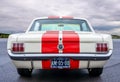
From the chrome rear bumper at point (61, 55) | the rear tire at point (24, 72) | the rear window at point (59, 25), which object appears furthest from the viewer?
the rear window at point (59, 25)

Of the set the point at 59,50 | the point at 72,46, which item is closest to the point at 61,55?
the point at 59,50

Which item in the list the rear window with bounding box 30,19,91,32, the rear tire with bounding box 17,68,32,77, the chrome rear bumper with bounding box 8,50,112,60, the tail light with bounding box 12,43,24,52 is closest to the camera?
the chrome rear bumper with bounding box 8,50,112,60

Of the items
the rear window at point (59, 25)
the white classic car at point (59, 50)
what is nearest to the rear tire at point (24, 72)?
the white classic car at point (59, 50)

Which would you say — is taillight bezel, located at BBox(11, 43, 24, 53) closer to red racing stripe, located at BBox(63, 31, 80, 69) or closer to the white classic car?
the white classic car

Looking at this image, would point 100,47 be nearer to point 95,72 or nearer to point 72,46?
point 72,46

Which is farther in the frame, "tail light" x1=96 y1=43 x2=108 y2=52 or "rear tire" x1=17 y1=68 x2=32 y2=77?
"rear tire" x1=17 y1=68 x2=32 y2=77

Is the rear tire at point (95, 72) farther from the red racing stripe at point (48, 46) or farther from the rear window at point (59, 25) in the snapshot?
the red racing stripe at point (48, 46)

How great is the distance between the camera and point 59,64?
6.43 meters

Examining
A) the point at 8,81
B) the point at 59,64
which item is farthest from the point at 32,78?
the point at 59,64

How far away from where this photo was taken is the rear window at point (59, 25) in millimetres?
7828

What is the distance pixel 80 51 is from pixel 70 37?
339 mm

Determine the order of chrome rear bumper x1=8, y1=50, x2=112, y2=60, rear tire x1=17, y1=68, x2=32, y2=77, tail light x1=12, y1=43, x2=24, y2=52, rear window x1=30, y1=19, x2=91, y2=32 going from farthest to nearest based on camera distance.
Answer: rear window x1=30, y1=19, x2=91, y2=32 < rear tire x1=17, y1=68, x2=32, y2=77 < tail light x1=12, y1=43, x2=24, y2=52 < chrome rear bumper x1=8, y1=50, x2=112, y2=60

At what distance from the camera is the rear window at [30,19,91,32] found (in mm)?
7828

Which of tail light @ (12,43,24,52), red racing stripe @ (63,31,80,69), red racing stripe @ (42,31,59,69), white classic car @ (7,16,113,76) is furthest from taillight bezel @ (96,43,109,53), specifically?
tail light @ (12,43,24,52)
